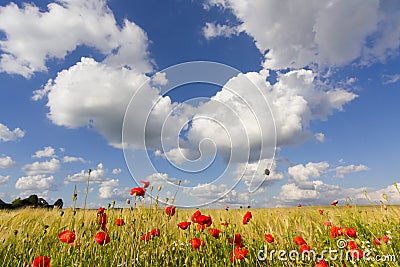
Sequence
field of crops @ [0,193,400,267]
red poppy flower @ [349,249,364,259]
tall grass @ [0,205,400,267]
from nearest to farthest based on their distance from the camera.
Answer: red poppy flower @ [349,249,364,259] < field of crops @ [0,193,400,267] < tall grass @ [0,205,400,267]

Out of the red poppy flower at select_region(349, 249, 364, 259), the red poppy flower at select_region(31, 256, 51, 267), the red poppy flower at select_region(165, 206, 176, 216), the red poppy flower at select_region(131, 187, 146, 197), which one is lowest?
the red poppy flower at select_region(31, 256, 51, 267)

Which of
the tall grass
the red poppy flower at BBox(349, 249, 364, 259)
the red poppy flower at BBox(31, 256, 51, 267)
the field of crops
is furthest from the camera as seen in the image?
the tall grass

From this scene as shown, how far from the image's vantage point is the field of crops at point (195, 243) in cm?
320

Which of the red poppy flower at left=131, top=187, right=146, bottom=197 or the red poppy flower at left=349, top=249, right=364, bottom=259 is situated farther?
the red poppy flower at left=131, top=187, right=146, bottom=197

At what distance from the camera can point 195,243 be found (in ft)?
11.0

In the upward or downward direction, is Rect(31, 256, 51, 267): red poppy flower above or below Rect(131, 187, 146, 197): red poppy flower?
below

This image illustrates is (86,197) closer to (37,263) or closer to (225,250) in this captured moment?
(37,263)

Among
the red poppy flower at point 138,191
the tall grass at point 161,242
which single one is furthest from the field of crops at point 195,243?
the red poppy flower at point 138,191

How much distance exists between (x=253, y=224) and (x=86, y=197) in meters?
3.43

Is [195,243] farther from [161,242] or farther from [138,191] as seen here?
[161,242]

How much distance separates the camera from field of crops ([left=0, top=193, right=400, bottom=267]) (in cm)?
320

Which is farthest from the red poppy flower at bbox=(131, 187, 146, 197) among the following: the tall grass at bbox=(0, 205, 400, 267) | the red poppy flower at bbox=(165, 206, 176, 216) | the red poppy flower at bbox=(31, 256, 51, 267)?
the red poppy flower at bbox=(31, 256, 51, 267)

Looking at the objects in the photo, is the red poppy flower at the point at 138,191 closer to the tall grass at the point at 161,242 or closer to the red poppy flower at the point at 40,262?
the tall grass at the point at 161,242

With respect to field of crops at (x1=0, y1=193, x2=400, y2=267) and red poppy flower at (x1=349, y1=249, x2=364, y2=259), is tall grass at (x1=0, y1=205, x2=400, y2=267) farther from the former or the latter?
red poppy flower at (x1=349, y1=249, x2=364, y2=259)
